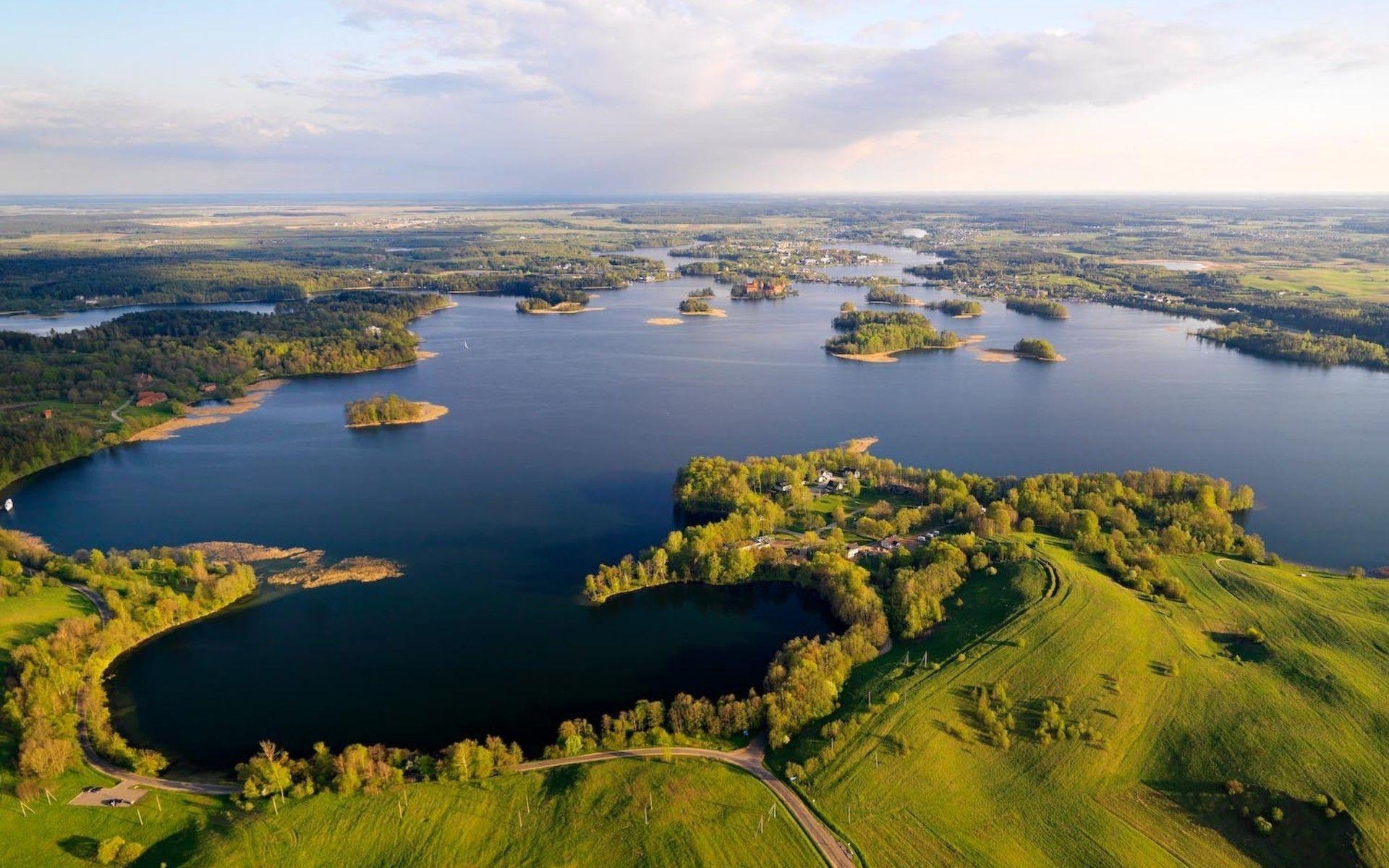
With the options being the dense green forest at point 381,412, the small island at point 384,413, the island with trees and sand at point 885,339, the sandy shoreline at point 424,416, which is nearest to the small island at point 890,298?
the island with trees and sand at point 885,339

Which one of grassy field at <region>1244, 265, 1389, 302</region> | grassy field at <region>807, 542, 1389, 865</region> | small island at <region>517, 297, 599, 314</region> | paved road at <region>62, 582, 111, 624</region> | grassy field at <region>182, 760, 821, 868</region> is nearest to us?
grassy field at <region>182, 760, 821, 868</region>

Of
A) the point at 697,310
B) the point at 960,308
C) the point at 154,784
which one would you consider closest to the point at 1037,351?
the point at 960,308

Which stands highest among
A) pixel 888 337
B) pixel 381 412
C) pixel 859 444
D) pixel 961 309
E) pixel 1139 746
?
pixel 961 309

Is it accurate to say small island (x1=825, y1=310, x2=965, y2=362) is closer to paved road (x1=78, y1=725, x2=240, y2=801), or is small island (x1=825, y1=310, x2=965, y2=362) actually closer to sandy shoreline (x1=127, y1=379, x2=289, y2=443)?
sandy shoreline (x1=127, y1=379, x2=289, y2=443)

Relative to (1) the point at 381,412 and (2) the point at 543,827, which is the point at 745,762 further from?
(1) the point at 381,412

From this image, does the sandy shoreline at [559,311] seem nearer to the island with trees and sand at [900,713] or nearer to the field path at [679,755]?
the island with trees and sand at [900,713]

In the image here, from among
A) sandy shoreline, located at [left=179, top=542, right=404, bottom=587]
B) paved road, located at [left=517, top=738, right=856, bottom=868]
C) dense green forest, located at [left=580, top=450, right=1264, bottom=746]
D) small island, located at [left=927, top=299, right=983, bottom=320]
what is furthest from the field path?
small island, located at [left=927, top=299, right=983, bottom=320]

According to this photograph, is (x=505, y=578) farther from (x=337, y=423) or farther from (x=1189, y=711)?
(x=337, y=423)
